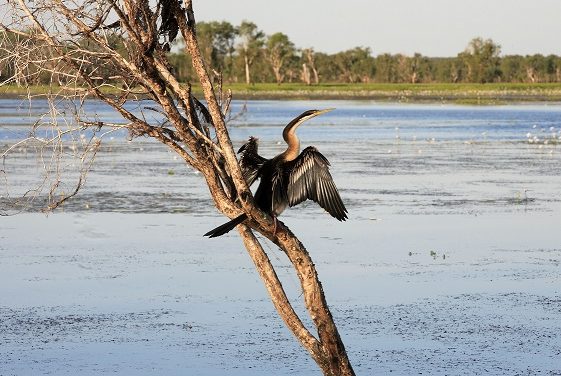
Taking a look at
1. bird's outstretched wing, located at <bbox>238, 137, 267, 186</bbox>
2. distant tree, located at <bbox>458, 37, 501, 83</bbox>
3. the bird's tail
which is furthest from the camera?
distant tree, located at <bbox>458, 37, 501, 83</bbox>

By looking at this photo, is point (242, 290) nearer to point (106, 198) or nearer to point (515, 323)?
point (515, 323)

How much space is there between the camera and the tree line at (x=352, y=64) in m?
105

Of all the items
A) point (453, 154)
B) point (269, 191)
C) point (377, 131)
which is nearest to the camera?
point (269, 191)

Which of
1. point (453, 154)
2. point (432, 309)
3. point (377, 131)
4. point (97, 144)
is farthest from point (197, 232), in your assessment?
point (377, 131)

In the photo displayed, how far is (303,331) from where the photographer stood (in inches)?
230

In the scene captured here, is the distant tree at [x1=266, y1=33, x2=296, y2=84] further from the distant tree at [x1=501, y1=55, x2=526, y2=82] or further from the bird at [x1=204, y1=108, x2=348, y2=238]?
the bird at [x1=204, y1=108, x2=348, y2=238]

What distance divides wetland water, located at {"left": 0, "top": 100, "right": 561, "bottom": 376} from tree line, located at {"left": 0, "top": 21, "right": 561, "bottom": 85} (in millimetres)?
86010

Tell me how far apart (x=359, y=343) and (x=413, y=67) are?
338 ft

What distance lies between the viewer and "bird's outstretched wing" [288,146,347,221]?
5680mm

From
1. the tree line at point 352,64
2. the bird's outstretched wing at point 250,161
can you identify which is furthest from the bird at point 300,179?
the tree line at point 352,64

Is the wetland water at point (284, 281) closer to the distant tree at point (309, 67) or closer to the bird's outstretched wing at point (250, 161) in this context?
the bird's outstretched wing at point (250, 161)

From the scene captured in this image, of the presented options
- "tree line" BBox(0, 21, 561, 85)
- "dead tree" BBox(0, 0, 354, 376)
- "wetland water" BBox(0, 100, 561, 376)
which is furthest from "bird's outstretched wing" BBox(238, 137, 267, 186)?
"tree line" BBox(0, 21, 561, 85)

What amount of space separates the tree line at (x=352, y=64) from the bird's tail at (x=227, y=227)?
9560 centimetres

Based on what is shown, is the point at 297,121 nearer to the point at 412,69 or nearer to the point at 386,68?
the point at 412,69
